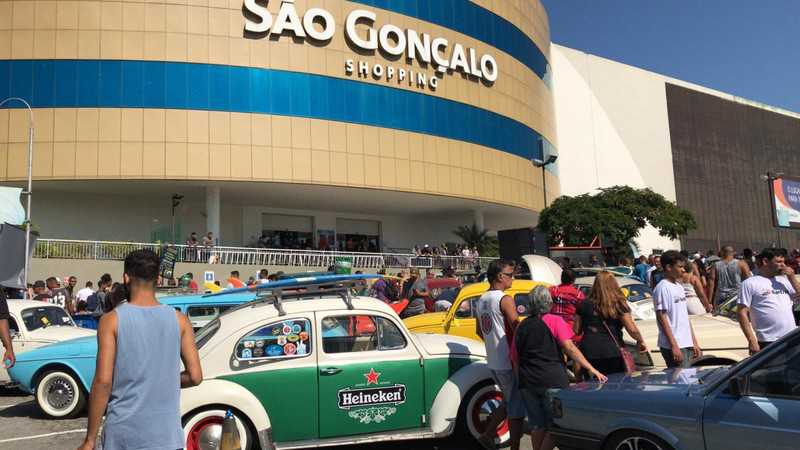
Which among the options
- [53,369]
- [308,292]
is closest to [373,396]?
[308,292]

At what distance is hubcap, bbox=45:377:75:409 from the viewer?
8078 mm

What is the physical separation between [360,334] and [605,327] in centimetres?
232

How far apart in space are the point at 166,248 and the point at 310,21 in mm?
12359

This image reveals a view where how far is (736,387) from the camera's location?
3.76 m

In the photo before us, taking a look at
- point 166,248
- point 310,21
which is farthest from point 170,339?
point 310,21

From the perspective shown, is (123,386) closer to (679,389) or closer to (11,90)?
(679,389)

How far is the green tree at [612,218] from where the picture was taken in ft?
96.6

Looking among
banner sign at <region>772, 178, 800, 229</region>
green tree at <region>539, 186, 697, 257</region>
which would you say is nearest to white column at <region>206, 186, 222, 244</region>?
green tree at <region>539, 186, 697, 257</region>

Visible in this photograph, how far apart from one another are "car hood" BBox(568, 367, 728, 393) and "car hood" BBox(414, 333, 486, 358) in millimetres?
1557

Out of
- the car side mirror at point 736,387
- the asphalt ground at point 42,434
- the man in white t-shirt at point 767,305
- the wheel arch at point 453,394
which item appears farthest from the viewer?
the asphalt ground at point 42,434

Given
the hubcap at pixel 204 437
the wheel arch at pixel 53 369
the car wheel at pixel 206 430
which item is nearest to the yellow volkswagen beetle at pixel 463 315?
the car wheel at pixel 206 430

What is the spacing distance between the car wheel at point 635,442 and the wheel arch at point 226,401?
2979 millimetres

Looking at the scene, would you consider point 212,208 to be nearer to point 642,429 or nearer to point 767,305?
point 767,305

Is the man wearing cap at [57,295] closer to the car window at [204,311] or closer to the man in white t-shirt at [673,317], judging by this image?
the car window at [204,311]
